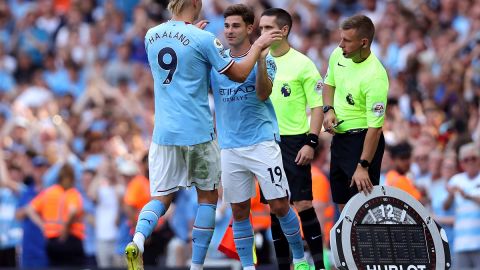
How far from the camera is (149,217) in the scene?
11.3 m

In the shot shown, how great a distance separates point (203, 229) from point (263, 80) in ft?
5.13

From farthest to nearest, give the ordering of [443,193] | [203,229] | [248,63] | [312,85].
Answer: [443,193], [312,85], [203,229], [248,63]

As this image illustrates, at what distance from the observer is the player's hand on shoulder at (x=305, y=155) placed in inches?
475

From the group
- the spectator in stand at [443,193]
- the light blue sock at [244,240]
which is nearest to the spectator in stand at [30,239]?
the spectator in stand at [443,193]

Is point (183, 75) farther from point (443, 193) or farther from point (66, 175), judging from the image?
point (66, 175)

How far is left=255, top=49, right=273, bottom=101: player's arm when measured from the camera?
11.2 metres

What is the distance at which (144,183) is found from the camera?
59.7 feet

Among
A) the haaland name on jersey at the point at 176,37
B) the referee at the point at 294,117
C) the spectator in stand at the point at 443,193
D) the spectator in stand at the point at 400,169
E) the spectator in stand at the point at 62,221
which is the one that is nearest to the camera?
the haaland name on jersey at the point at 176,37

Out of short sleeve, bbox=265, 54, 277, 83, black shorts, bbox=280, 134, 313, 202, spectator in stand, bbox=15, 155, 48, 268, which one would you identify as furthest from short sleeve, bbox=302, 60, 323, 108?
spectator in stand, bbox=15, 155, 48, 268

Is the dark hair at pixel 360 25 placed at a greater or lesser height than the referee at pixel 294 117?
greater

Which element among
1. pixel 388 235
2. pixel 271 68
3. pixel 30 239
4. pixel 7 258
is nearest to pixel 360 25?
pixel 271 68

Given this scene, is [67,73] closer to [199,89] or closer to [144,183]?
[144,183]

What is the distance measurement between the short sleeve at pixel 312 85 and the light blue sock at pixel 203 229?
5.52ft

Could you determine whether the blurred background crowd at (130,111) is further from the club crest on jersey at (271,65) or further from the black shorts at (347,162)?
the club crest on jersey at (271,65)
